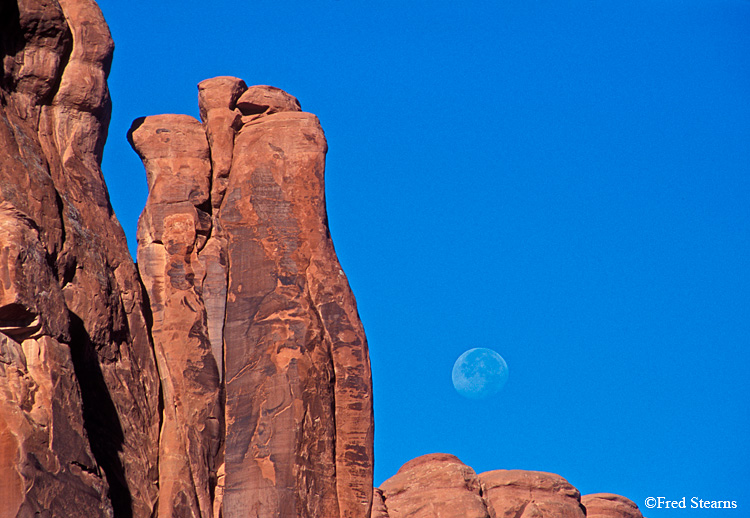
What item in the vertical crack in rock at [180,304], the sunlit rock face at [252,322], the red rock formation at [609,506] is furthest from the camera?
the red rock formation at [609,506]

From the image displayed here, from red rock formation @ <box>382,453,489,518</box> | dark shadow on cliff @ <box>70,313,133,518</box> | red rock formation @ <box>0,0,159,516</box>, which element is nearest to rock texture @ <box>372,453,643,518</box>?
red rock formation @ <box>382,453,489,518</box>

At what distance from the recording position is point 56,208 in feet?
51.1

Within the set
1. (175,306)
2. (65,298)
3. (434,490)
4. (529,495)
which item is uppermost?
(529,495)

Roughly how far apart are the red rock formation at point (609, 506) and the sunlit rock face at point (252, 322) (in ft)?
61.6

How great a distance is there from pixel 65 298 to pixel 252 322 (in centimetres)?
578

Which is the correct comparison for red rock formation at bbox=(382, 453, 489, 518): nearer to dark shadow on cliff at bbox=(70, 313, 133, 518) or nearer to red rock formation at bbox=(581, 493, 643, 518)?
red rock formation at bbox=(581, 493, 643, 518)

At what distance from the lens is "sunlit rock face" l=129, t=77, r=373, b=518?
19.6 meters

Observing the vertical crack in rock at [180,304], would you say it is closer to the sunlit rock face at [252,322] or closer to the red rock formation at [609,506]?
the sunlit rock face at [252,322]

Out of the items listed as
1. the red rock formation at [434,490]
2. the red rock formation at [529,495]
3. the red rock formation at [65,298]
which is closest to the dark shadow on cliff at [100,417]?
the red rock formation at [65,298]

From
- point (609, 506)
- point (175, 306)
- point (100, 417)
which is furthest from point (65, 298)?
point (609, 506)

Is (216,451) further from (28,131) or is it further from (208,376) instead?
(28,131)

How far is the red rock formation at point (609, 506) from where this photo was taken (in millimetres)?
37031

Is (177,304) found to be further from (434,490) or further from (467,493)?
(467,493)

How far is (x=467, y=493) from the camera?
32.2 metres
